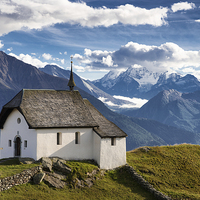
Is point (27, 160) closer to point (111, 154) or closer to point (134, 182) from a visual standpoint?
point (111, 154)

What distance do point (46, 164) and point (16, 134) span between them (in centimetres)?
1043

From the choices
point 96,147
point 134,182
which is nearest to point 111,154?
point 96,147

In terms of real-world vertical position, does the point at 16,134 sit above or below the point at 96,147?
above

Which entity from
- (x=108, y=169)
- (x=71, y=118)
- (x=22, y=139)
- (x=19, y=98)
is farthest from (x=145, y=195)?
(x=19, y=98)

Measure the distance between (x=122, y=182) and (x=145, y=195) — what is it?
4191mm

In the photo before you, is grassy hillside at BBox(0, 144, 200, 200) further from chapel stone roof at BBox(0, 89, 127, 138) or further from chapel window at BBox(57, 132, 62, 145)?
chapel stone roof at BBox(0, 89, 127, 138)

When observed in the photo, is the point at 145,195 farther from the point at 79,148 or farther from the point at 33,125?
the point at 33,125

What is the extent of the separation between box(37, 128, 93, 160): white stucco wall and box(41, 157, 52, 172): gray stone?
6.83 feet

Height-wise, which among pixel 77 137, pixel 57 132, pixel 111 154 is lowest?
pixel 111 154

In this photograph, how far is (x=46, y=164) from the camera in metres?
41.3

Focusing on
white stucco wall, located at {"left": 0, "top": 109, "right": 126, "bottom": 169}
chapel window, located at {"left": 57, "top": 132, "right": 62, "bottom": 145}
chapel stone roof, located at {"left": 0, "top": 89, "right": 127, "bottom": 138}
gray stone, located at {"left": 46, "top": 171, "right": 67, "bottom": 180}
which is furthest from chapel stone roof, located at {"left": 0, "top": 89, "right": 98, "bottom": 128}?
gray stone, located at {"left": 46, "top": 171, "right": 67, "bottom": 180}

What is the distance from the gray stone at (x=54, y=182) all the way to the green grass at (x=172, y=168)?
1291cm

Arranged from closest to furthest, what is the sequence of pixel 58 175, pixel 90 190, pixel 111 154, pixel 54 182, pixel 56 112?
1. pixel 54 182
2. pixel 90 190
3. pixel 58 175
4. pixel 111 154
5. pixel 56 112

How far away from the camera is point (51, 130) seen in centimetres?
4569
